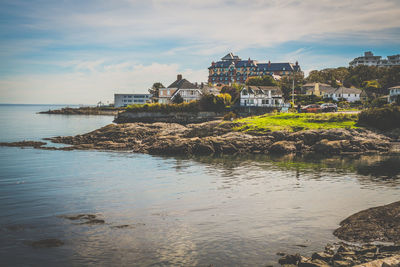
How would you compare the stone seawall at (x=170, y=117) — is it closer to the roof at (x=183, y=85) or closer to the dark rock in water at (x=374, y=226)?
the roof at (x=183, y=85)

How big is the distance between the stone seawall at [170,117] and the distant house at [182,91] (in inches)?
539

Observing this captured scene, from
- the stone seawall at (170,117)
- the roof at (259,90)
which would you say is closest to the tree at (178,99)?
the stone seawall at (170,117)

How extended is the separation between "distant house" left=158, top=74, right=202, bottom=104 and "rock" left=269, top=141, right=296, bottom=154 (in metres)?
65.6

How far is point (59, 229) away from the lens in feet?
57.8

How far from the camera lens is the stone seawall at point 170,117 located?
9602 centimetres

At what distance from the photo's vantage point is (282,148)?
4966cm

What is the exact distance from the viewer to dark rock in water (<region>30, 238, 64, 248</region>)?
50.8 ft

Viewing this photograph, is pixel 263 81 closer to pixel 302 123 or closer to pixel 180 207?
pixel 302 123

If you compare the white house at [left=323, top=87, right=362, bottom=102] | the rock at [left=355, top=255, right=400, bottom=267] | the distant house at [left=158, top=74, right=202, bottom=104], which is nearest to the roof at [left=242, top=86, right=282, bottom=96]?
the distant house at [left=158, top=74, right=202, bottom=104]

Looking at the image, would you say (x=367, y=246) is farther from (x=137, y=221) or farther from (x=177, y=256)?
(x=137, y=221)

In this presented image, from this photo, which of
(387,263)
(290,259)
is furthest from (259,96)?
(387,263)

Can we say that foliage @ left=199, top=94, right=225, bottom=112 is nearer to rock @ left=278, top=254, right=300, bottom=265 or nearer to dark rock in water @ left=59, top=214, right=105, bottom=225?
dark rock in water @ left=59, top=214, right=105, bottom=225

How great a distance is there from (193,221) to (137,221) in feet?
10.4

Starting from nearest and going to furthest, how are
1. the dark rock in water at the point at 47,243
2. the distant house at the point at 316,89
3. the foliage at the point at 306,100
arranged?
the dark rock in water at the point at 47,243, the foliage at the point at 306,100, the distant house at the point at 316,89
